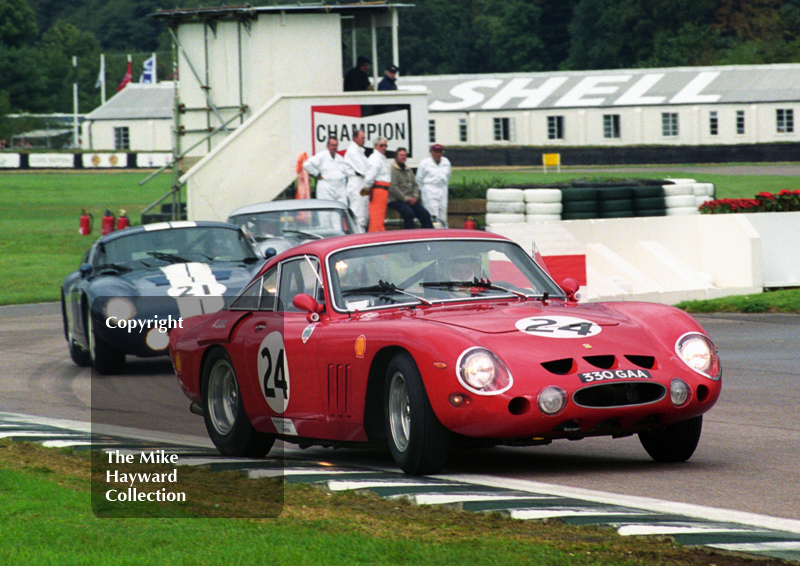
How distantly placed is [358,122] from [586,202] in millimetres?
8308

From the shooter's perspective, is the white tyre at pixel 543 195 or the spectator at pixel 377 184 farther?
the spectator at pixel 377 184

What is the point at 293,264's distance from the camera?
7984 mm

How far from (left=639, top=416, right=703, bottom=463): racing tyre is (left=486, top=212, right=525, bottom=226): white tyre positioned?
11.1 metres

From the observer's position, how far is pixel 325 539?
5.07 m

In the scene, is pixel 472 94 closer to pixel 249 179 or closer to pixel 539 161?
pixel 539 161

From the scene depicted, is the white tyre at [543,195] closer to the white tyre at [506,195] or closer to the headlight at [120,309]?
the white tyre at [506,195]

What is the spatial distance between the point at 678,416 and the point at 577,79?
73.6 metres

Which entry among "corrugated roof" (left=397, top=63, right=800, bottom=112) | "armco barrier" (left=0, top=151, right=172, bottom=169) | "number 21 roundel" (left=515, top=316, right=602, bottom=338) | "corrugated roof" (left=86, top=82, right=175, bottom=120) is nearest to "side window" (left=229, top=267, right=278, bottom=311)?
"number 21 roundel" (left=515, top=316, right=602, bottom=338)

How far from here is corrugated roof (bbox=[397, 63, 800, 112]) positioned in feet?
237

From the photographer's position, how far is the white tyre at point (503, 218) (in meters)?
18.2

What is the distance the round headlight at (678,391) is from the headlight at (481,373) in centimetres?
87

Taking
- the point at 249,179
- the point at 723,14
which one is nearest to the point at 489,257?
the point at 249,179

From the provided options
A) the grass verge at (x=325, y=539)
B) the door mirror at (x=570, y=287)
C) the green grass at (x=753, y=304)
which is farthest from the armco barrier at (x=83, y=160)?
the grass verge at (x=325, y=539)

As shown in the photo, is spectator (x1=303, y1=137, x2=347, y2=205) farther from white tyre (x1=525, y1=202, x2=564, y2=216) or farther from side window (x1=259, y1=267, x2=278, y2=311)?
side window (x1=259, y1=267, x2=278, y2=311)
